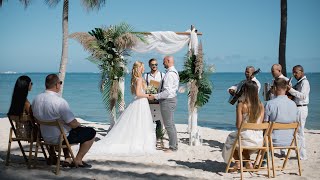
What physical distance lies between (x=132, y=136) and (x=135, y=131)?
12 centimetres

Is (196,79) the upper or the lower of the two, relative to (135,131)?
upper

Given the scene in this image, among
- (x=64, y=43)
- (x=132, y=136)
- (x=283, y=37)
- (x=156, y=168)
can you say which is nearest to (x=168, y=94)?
(x=132, y=136)

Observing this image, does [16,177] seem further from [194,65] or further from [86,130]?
[194,65]

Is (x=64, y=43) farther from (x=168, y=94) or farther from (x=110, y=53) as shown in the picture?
(x=168, y=94)

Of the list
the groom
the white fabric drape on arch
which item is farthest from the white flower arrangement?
the white fabric drape on arch

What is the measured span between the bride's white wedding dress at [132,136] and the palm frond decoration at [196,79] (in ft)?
4.35

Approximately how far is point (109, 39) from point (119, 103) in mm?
1543

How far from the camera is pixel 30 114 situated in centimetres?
665

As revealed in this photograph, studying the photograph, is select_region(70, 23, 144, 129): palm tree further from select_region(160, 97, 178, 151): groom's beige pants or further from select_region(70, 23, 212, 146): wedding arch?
select_region(160, 97, 178, 151): groom's beige pants

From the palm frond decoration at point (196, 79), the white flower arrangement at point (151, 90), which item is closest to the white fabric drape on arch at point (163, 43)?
the palm frond decoration at point (196, 79)

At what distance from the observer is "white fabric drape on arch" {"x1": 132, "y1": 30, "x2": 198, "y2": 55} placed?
34.7 ft

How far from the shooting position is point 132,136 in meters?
8.52

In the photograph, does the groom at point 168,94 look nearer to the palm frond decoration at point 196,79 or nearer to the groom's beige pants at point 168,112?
the groom's beige pants at point 168,112

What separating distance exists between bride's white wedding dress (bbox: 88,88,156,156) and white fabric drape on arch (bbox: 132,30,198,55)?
7.79 ft
